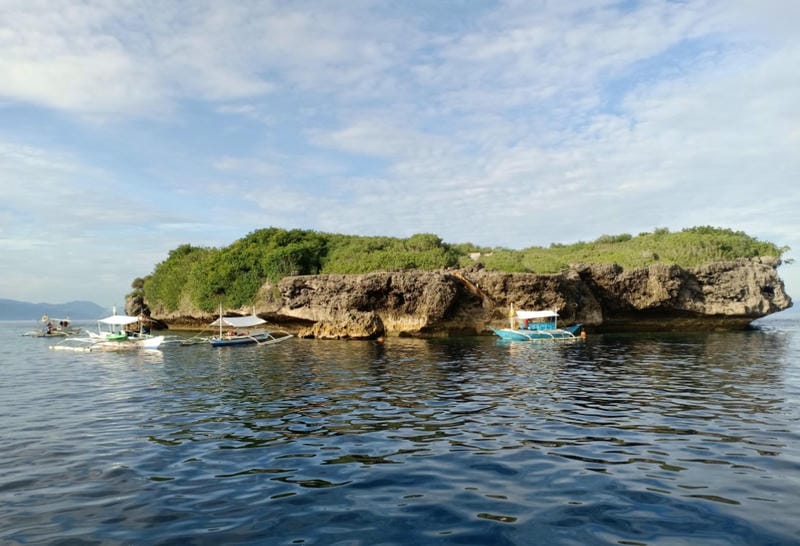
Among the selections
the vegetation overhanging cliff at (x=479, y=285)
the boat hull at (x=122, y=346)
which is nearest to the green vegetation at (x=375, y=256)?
the vegetation overhanging cliff at (x=479, y=285)

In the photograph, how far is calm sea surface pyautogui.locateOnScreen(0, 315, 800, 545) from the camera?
23.7 feet

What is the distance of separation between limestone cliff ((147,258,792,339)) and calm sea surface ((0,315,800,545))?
91.8 ft

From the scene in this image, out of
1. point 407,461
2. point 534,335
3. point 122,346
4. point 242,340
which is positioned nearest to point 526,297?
point 534,335

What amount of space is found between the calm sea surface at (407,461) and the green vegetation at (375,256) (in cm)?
4124

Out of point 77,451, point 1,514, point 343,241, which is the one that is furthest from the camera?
point 343,241

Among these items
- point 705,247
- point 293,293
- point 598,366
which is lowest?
point 598,366

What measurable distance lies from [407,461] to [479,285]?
136ft

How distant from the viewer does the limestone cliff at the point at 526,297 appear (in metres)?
50.0

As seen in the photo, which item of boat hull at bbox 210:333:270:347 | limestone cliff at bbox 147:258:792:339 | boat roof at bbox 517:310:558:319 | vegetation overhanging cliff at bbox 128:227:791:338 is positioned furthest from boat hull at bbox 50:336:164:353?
boat roof at bbox 517:310:558:319

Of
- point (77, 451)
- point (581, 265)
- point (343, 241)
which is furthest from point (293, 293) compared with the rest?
point (77, 451)

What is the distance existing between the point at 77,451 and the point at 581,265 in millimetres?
49392

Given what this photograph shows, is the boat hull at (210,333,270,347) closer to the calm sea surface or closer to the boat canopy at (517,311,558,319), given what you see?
the calm sea surface

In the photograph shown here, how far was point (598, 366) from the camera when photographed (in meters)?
26.2

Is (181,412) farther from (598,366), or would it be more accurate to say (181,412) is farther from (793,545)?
(598,366)
